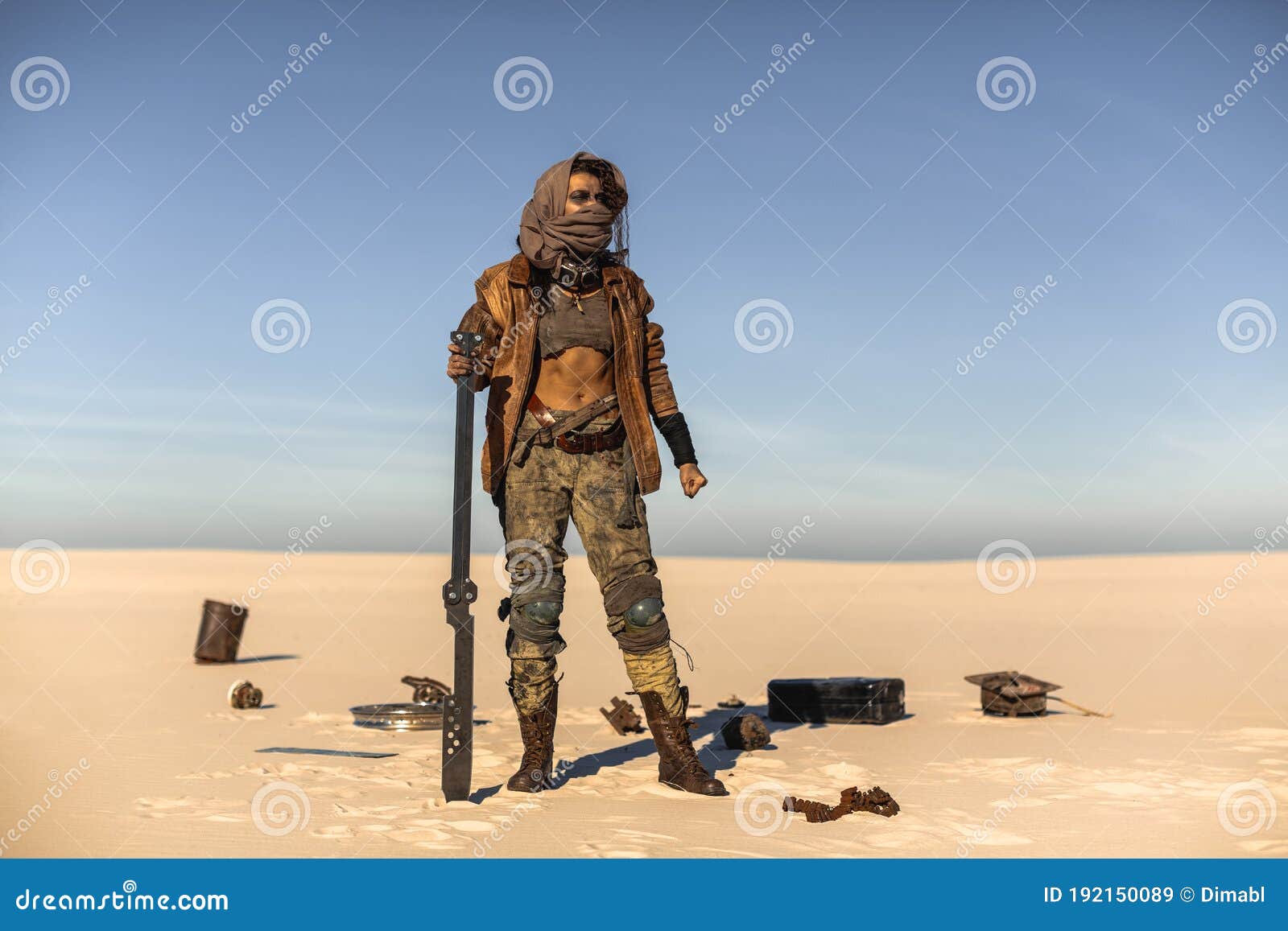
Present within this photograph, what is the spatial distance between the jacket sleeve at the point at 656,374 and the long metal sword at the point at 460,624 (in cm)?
108

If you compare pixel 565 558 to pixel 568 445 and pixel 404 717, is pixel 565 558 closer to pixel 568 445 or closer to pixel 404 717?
pixel 568 445

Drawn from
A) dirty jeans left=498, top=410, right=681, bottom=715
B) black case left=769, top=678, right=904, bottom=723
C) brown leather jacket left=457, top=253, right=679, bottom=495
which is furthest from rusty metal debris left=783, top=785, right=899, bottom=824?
black case left=769, top=678, right=904, bottom=723

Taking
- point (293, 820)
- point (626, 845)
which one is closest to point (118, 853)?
point (293, 820)

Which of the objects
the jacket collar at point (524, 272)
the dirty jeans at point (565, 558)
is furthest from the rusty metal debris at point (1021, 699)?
the jacket collar at point (524, 272)

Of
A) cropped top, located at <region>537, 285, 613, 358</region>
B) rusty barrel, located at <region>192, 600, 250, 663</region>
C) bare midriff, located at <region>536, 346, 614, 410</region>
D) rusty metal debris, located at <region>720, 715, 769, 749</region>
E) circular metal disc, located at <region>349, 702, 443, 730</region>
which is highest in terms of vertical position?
rusty barrel, located at <region>192, 600, 250, 663</region>

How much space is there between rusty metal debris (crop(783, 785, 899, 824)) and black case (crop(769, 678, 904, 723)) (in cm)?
263

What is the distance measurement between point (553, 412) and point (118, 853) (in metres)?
2.89

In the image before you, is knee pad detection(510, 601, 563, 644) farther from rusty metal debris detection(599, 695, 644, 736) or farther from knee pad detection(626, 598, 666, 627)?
rusty metal debris detection(599, 695, 644, 736)

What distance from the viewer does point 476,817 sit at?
18.0ft

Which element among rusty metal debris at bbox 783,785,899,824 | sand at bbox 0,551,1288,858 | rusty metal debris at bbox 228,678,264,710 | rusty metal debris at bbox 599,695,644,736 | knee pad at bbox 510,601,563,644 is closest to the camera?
sand at bbox 0,551,1288,858

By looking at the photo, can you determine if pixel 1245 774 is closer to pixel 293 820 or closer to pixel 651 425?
pixel 651 425

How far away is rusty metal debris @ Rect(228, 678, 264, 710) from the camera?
8883 millimetres

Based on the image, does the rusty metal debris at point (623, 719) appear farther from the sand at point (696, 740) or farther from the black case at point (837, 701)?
the black case at point (837, 701)

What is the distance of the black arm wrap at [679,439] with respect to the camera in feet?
21.4
